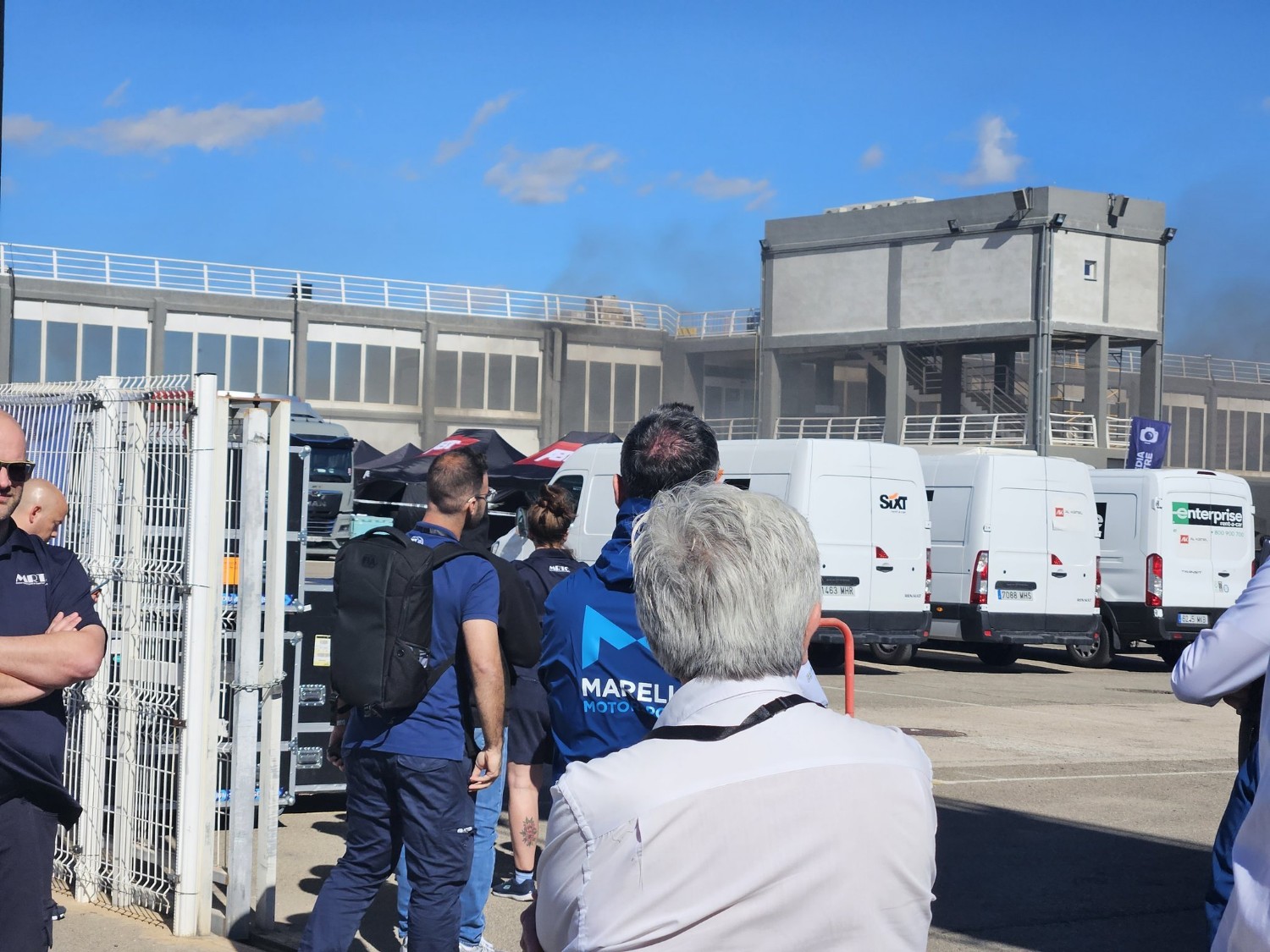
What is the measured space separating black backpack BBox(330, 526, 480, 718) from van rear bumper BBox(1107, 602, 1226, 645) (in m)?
14.7

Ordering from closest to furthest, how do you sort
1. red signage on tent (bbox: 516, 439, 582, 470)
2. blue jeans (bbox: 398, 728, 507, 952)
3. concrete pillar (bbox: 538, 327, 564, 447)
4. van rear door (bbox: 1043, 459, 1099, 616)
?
blue jeans (bbox: 398, 728, 507, 952) < van rear door (bbox: 1043, 459, 1099, 616) < red signage on tent (bbox: 516, 439, 582, 470) < concrete pillar (bbox: 538, 327, 564, 447)

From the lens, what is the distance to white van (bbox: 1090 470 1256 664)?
17.4m

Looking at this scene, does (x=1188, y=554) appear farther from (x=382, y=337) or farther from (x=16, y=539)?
(x=382, y=337)

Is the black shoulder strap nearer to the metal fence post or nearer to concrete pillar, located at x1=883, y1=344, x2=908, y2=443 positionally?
the metal fence post

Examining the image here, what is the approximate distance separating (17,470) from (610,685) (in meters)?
1.56

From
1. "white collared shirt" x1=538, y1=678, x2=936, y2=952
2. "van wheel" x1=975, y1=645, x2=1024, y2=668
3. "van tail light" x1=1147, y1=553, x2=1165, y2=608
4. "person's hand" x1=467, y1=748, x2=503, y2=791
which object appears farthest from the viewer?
"van wheel" x1=975, y1=645, x2=1024, y2=668

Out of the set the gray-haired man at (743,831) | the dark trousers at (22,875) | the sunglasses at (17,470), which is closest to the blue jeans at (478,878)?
the dark trousers at (22,875)

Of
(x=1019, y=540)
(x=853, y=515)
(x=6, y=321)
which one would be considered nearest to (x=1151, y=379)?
(x=1019, y=540)

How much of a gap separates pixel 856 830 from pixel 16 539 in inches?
98.5

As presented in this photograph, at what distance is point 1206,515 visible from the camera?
17.7m

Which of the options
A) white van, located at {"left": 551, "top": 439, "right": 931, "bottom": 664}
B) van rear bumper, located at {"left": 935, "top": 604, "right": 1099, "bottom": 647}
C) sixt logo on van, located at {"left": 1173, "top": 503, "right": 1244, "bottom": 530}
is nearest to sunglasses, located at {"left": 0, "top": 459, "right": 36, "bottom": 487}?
white van, located at {"left": 551, "top": 439, "right": 931, "bottom": 664}

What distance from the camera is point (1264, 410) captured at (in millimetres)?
51656

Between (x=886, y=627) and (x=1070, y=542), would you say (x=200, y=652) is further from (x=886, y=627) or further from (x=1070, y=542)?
(x=1070, y=542)

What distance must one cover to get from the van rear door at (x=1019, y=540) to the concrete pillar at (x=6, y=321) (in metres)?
32.4
